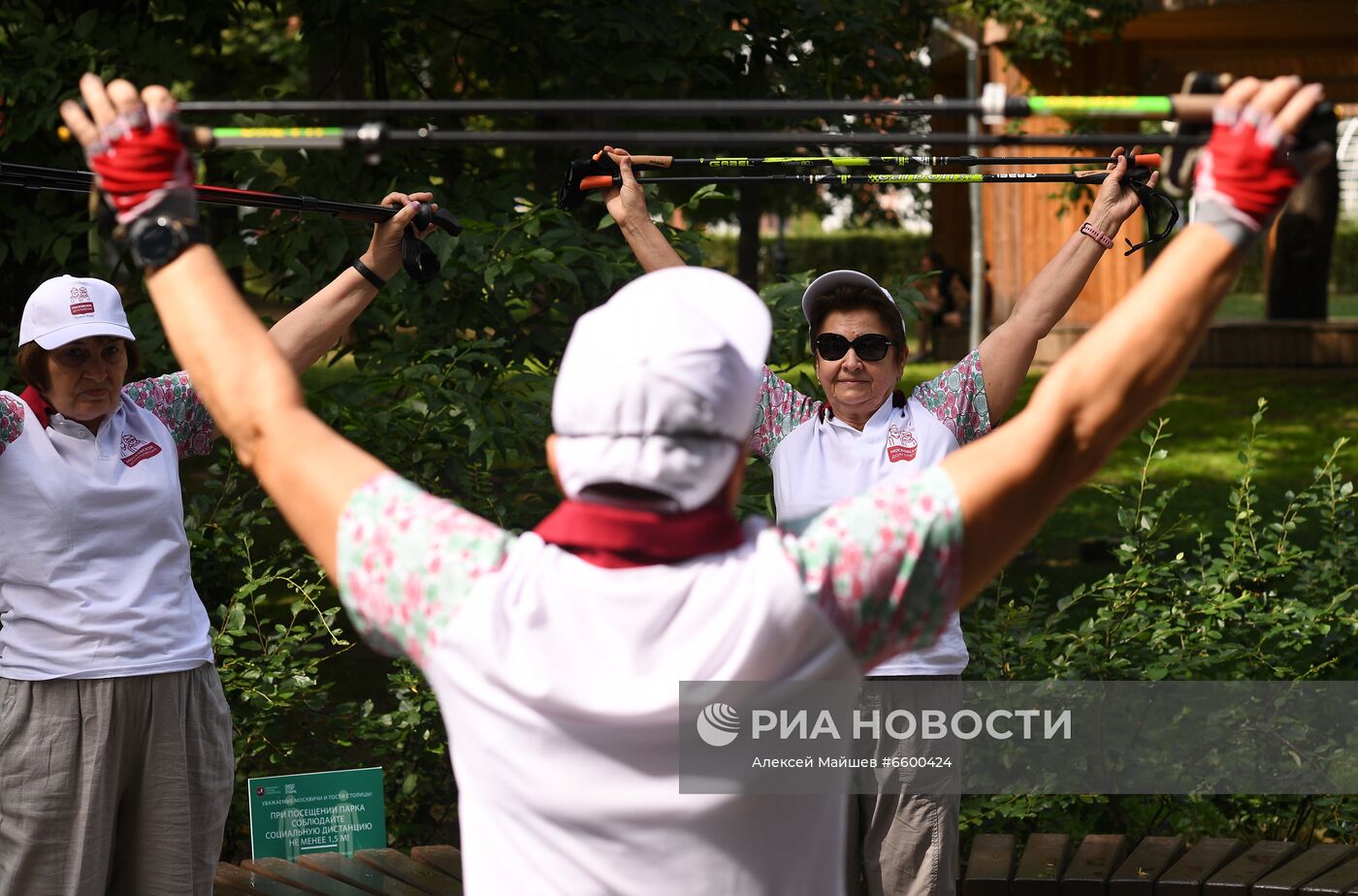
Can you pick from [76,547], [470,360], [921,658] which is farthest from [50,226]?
[921,658]

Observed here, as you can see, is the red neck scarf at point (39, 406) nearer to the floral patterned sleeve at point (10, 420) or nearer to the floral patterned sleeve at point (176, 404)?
the floral patterned sleeve at point (10, 420)

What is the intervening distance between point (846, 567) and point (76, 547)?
2.22 meters

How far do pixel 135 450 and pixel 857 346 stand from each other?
1.63 m

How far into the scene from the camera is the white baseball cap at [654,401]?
1521mm

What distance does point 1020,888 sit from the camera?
Result: 12.8ft

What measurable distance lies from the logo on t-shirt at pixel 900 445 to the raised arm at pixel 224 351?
1.89 metres

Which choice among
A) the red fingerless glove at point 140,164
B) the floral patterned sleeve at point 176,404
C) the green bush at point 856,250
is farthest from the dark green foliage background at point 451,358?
the green bush at point 856,250

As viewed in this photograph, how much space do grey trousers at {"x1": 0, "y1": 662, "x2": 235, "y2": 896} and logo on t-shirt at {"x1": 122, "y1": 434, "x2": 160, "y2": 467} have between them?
0.47m

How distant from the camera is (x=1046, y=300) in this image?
3469 millimetres

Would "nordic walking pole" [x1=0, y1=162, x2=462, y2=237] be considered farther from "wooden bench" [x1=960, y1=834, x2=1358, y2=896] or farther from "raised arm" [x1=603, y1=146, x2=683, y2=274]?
"wooden bench" [x1=960, y1=834, x2=1358, y2=896]

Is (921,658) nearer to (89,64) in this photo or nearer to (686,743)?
(686,743)

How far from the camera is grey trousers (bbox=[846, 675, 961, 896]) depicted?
3352mm

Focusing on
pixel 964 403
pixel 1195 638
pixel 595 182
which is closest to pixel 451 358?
pixel 595 182

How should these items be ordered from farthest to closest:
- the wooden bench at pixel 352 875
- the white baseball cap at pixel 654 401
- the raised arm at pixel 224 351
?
the wooden bench at pixel 352 875 < the raised arm at pixel 224 351 < the white baseball cap at pixel 654 401
